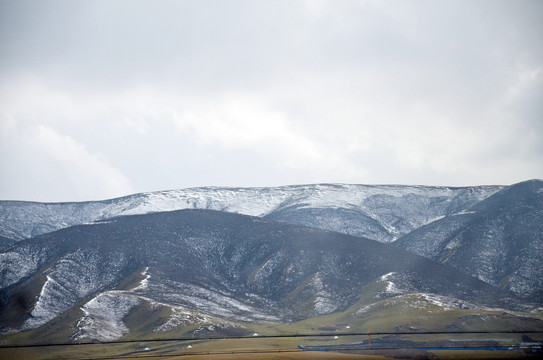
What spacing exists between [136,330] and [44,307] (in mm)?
48701

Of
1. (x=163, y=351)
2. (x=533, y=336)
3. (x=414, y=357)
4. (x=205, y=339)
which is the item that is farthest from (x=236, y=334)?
(x=533, y=336)

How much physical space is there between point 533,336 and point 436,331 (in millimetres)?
23256

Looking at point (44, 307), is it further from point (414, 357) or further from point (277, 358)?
point (414, 357)

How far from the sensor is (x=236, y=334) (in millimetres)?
159500

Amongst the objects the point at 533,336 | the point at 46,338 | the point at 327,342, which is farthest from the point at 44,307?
the point at 533,336

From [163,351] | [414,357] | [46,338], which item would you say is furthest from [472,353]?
[46,338]

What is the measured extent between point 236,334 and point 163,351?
29.9 m

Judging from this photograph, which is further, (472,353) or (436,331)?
(436,331)

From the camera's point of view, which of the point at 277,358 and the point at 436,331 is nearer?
the point at 277,358

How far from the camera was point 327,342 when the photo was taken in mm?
139375

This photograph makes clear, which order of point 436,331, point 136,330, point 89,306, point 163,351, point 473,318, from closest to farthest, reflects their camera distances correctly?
point 163,351, point 436,331, point 473,318, point 136,330, point 89,306

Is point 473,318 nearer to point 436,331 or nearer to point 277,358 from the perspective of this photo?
point 436,331

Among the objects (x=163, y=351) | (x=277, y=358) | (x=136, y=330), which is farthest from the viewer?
(x=136, y=330)

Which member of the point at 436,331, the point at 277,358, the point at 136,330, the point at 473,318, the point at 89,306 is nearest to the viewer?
the point at 277,358
